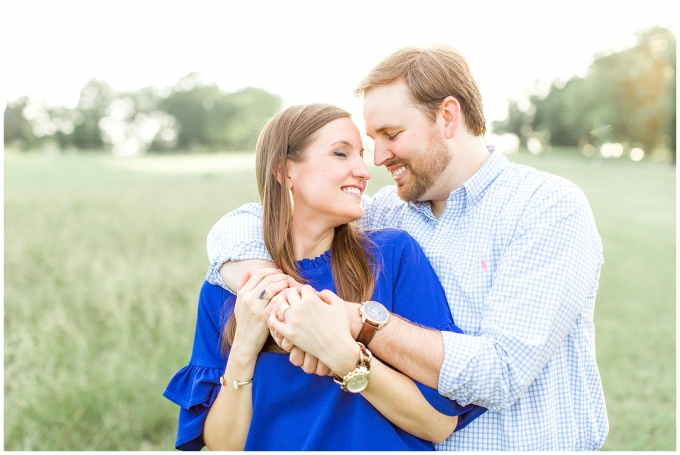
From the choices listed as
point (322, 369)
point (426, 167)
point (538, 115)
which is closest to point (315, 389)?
point (322, 369)

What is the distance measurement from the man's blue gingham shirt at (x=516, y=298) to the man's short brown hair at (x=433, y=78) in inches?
15.1

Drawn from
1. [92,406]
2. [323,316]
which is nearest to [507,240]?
[323,316]

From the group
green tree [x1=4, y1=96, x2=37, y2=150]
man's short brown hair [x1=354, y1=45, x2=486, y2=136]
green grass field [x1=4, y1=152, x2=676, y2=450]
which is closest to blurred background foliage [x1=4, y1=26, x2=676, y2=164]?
green tree [x1=4, y1=96, x2=37, y2=150]

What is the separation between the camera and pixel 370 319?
6.78 ft

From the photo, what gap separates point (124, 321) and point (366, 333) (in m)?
3.99

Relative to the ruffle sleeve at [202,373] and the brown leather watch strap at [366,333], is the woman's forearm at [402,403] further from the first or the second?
the ruffle sleeve at [202,373]

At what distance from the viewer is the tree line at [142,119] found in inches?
1099

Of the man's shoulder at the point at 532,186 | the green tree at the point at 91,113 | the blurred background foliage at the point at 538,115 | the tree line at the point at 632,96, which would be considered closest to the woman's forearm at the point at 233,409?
the man's shoulder at the point at 532,186

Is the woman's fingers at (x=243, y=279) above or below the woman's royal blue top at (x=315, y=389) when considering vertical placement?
above

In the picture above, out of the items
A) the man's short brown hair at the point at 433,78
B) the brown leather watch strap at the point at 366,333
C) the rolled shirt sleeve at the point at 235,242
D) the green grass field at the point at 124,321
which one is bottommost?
the green grass field at the point at 124,321

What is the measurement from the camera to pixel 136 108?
42.8 meters

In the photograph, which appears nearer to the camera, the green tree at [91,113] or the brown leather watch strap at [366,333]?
the brown leather watch strap at [366,333]

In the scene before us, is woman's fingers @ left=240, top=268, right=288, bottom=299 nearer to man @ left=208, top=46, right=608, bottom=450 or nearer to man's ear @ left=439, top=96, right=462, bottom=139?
man @ left=208, top=46, right=608, bottom=450

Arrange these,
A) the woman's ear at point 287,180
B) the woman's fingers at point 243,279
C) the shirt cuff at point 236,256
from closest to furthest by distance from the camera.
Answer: the woman's fingers at point 243,279 < the shirt cuff at point 236,256 < the woman's ear at point 287,180
